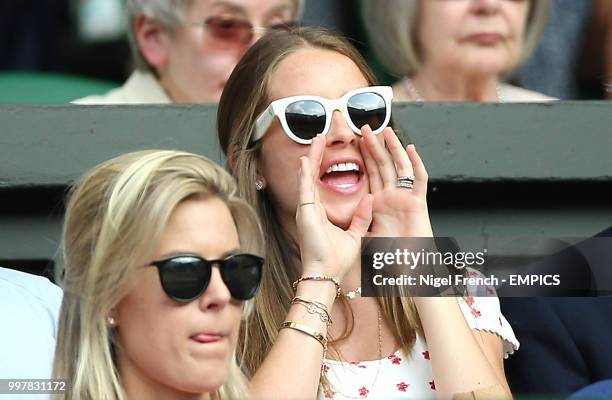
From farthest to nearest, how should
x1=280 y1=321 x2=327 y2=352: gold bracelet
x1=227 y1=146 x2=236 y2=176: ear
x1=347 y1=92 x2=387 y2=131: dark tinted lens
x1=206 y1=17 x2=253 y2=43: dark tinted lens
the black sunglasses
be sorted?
1. x1=206 y1=17 x2=253 y2=43: dark tinted lens
2. x1=227 y1=146 x2=236 y2=176: ear
3. x1=347 y1=92 x2=387 y2=131: dark tinted lens
4. x1=280 y1=321 x2=327 y2=352: gold bracelet
5. the black sunglasses

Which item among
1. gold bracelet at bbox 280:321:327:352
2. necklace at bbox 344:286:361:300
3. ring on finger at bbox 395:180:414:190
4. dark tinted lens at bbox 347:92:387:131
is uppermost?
dark tinted lens at bbox 347:92:387:131

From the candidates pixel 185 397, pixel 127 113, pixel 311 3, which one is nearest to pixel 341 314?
pixel 185 397

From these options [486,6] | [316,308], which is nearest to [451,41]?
[486,6]

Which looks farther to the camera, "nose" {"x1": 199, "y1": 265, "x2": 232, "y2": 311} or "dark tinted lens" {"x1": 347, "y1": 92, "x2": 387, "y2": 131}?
"dark tinted lens" {"x1": 347, "y1": 92, "x2": 387, "y2": 131}

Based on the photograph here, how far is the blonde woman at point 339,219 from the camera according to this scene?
309 centimetres

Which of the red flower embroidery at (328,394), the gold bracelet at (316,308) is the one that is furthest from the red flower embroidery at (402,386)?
the gold bracelet at (316,308)

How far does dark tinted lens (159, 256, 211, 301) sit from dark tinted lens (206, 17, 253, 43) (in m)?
1.49

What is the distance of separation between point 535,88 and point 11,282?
70.6 inches

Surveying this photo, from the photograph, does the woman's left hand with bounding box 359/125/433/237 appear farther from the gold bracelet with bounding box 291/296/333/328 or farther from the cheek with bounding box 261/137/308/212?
the gold bracelet with bounding box 291/296/333/328

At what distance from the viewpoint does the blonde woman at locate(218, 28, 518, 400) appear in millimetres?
3090

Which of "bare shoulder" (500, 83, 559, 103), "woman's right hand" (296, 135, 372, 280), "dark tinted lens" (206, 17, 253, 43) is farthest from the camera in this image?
"bare shoulder" (500, 83, 559, 103)

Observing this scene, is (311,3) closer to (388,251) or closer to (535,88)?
(535,88)

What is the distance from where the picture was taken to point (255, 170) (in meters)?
3.29

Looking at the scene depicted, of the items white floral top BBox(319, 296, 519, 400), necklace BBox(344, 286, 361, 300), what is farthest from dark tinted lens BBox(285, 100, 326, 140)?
white floral top BBox(319, 296, 519, 400)
